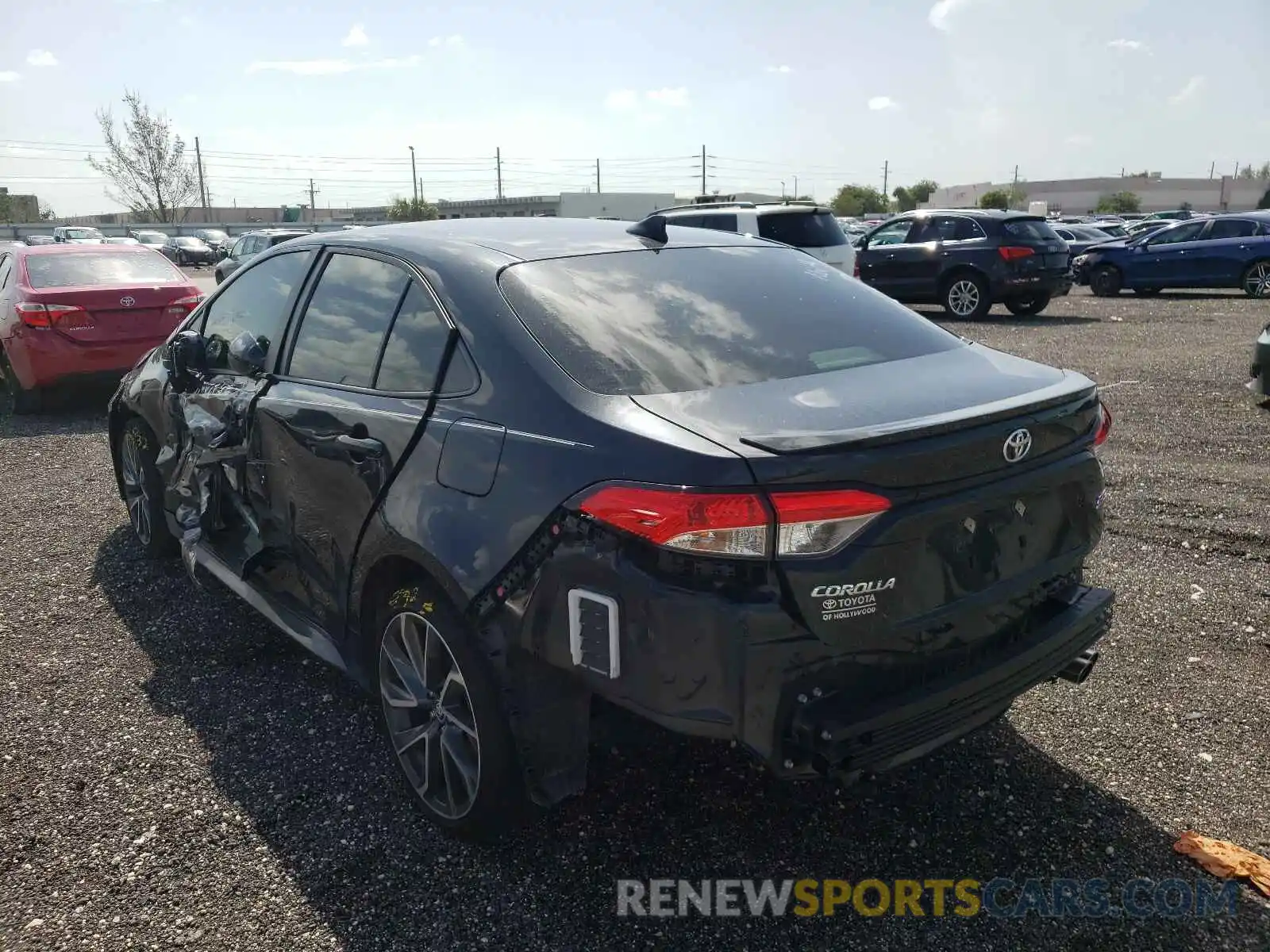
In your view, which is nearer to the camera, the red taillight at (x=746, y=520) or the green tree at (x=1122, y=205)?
the red taillight at (x=746, y=520)

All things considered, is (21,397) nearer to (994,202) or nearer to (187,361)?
(187,361)

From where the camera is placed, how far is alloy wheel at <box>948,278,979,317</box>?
15070mm

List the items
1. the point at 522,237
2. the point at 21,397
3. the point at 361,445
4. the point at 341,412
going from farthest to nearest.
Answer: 1. the point at 21,397
2. the point at 522,237
3. the point at 341,412
4. the point at 361,445

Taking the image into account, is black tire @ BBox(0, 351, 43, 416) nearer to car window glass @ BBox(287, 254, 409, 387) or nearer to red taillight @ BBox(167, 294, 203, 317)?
red taillight @ BBox(167, 294, 203, 317)

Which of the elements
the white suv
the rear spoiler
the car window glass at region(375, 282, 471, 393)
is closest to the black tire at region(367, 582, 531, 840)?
the car window glass at region(375, 282, 471, 393)

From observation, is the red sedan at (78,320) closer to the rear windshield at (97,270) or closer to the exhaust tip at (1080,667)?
the rear windshield at (97,270)

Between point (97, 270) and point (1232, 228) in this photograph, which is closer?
point (97, 270)

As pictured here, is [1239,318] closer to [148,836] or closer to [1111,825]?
[1111,825]

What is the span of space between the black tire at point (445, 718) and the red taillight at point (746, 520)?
70cm

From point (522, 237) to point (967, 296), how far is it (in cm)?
1331

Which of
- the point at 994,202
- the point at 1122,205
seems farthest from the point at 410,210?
the point at 1122,205

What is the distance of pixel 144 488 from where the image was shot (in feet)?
16.6

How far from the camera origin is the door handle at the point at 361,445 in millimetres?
2926

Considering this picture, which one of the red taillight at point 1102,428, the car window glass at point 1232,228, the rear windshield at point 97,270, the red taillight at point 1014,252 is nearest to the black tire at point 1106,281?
the car window glass at point 1232,228
